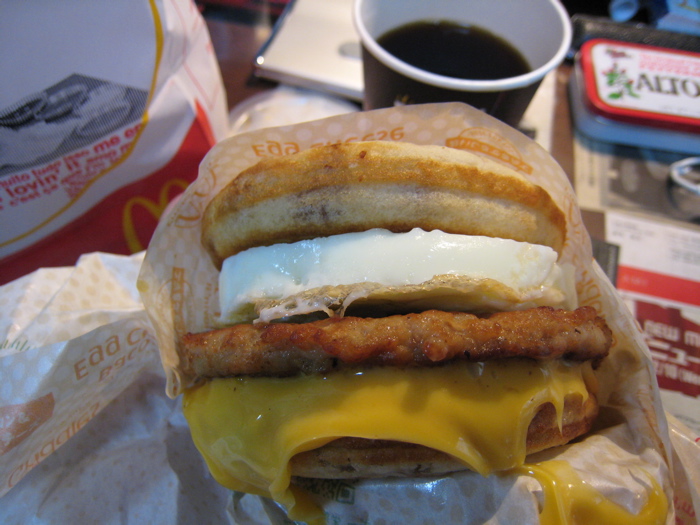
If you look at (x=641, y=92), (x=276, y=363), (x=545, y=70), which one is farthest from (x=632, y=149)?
(x=276, y=363)

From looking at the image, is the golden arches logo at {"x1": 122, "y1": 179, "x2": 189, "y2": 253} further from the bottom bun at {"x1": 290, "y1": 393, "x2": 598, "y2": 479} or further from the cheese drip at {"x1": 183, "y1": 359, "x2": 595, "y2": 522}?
the bottom bun at {"x1": 290, "y1": 393, "x2": 598, "y2": 479}

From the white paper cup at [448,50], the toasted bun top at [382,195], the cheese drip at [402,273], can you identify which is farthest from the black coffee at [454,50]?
the cheese drip at [402,273]

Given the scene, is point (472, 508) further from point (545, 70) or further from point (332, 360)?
point (545, 70)

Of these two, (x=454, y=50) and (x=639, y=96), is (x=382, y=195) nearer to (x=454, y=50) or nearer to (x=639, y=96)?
(x=454, y=50)

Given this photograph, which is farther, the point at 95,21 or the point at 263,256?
the point at 95,21

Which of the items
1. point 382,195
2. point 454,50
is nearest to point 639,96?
point 454,50
